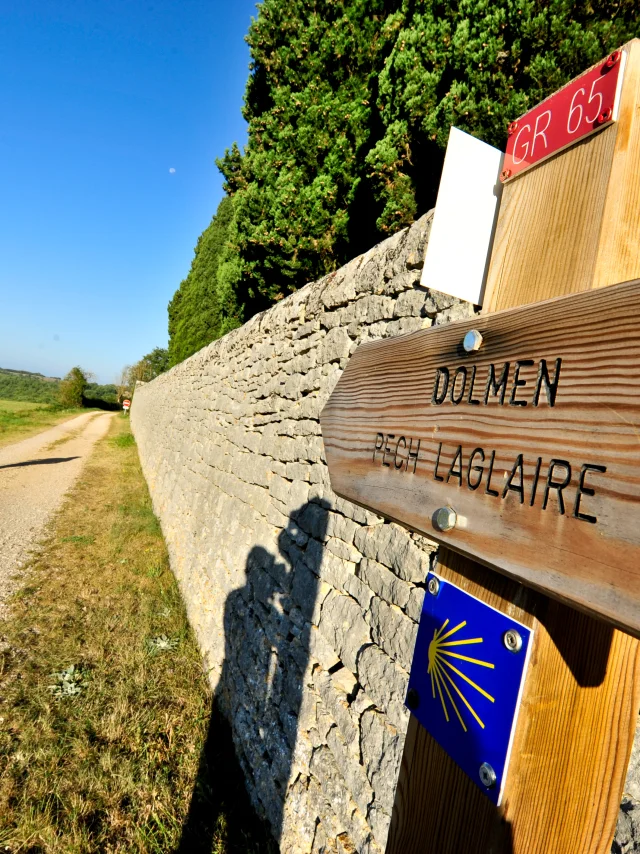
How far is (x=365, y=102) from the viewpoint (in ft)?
17.6

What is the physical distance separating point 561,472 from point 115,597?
561 cm

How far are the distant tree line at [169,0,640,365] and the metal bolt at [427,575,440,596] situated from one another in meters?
3.84

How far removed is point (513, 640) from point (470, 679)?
0.13 meters

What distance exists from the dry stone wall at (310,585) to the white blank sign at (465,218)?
0.98m

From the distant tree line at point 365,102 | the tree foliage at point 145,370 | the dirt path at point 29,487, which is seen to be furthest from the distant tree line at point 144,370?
the distant tree line at point 365,102

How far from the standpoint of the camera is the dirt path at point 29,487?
620cm

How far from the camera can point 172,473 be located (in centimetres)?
795

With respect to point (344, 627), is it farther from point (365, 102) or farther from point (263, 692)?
point (365, 102)

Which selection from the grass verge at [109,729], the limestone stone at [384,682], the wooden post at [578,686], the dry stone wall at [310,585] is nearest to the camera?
the wooden post at [578,686]

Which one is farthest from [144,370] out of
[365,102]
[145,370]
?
[365,102]

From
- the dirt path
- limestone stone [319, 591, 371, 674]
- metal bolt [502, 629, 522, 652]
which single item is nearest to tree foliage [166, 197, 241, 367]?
the dirt path

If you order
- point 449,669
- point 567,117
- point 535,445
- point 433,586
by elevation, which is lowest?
point 449,669

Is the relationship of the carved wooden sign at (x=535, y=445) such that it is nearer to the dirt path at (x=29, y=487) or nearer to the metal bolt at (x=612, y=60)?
the metal bolt at (x=612, y=60)

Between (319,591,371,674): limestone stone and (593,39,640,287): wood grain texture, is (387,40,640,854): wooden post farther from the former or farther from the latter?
(319,591,371,674): limestone stone
